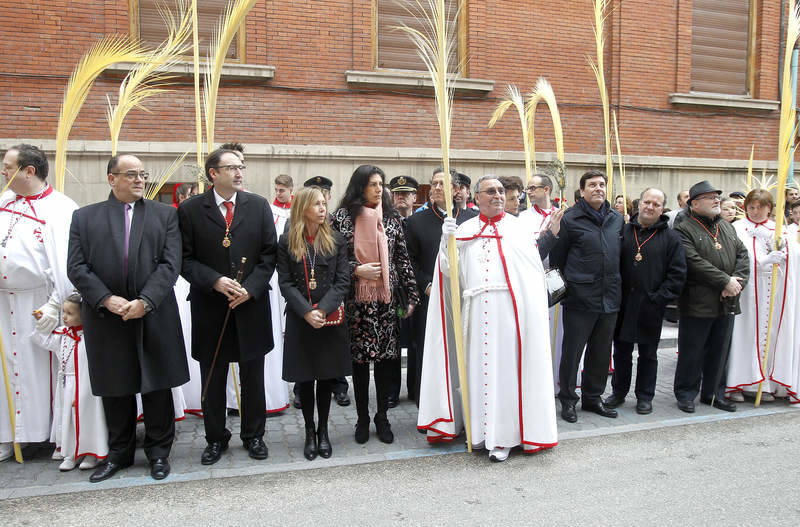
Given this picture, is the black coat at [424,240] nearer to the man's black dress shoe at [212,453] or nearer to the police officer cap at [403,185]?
the police officer cap at [403,185]

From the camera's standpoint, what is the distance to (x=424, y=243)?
570 centimetres

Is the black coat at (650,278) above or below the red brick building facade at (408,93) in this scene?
below

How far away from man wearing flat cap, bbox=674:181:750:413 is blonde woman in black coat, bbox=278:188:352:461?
126 inches

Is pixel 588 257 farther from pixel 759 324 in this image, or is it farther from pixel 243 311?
pixel 243 311

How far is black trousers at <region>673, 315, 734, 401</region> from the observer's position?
5730mm

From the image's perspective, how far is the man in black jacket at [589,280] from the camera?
17.6 feet

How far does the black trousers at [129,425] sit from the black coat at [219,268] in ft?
1.35

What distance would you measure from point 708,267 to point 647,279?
527 mm

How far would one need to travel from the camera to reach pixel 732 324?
582 cm

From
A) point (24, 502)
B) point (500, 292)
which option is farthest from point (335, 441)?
point (24, 502)

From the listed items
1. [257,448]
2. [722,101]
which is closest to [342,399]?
[257,448]

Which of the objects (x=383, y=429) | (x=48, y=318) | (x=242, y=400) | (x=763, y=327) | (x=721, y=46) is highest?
(x=721, y=46)

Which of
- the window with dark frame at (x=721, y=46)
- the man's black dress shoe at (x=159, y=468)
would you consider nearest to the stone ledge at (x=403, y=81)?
the window with dark frame at (x=721, y=46)

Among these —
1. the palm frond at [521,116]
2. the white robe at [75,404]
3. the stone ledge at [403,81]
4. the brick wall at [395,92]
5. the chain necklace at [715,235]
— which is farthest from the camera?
the stone ledge at [403,81]
